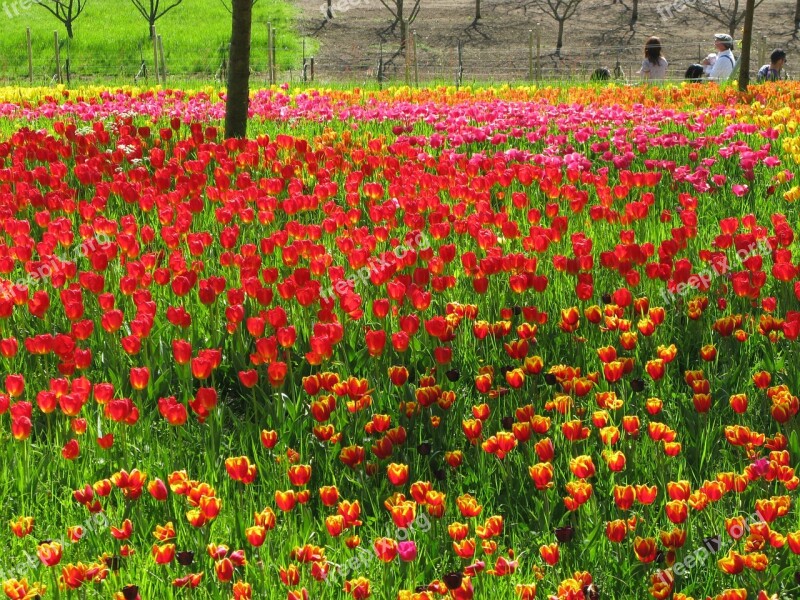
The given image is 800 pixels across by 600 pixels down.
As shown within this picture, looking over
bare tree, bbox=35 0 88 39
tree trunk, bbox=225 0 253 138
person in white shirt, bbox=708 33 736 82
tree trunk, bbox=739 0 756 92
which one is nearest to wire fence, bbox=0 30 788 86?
bare tree, bbox=35 0 88 39

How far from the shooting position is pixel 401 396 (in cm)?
375

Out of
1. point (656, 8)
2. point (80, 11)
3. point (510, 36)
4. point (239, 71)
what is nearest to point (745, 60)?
point (239, 71)

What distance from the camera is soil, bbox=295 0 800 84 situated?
34438 millimetres

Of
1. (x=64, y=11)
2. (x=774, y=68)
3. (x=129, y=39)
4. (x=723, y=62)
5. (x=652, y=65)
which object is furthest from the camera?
(x=64, y=11)

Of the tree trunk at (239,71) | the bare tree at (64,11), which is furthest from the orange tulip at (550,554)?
the bare tree at (64,11)

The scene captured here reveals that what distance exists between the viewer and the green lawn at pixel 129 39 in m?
32.9

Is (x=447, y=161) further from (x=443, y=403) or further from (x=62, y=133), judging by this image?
(x=443, y=403)

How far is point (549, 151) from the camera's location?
27.5 ft

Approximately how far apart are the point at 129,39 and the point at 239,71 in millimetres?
29851

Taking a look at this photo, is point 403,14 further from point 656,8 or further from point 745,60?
point 745,60

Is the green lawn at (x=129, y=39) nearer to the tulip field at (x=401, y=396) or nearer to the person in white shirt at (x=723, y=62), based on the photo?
the person in white shirt at (x=723, y=62)

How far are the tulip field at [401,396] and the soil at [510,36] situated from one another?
26120 mm

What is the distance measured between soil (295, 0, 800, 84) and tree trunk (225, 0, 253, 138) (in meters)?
22.4

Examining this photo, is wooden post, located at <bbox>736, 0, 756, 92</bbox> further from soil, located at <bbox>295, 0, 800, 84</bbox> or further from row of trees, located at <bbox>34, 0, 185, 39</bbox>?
soil, located at <bbox>295, 0, 800, 84</bbox>
